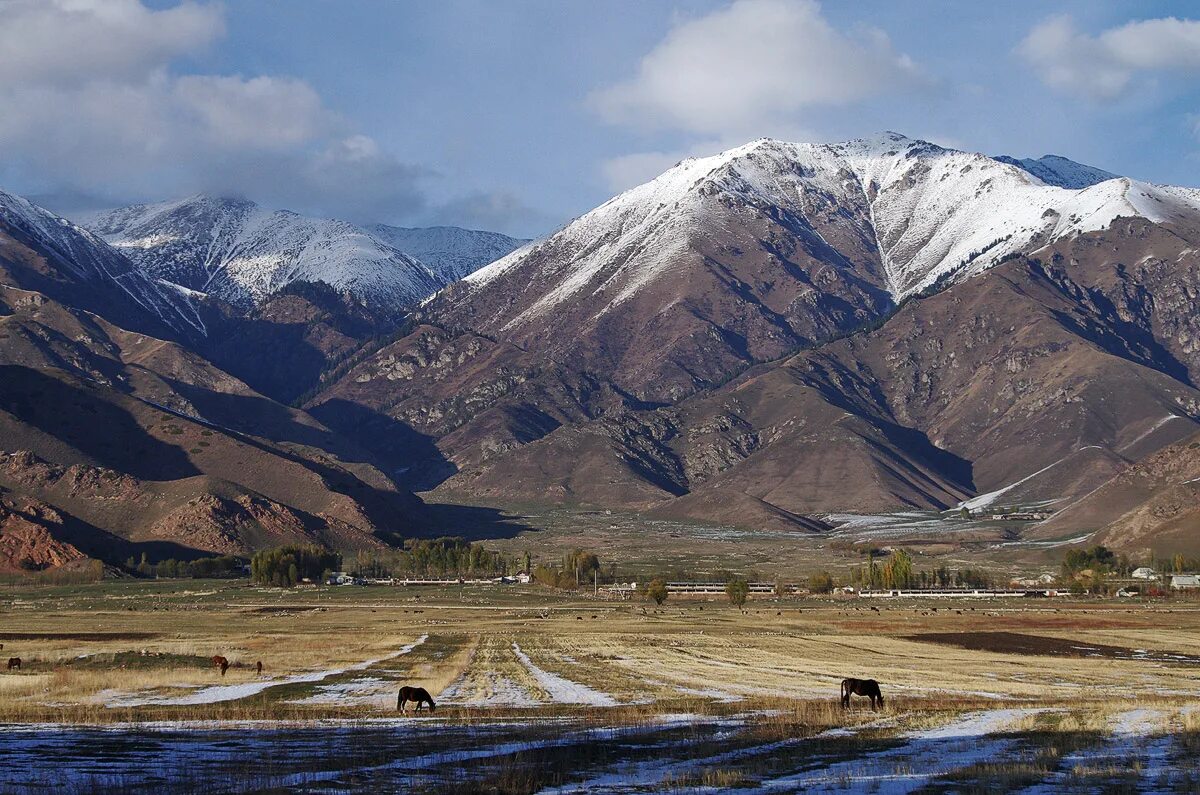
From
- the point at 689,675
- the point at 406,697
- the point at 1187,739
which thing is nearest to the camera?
the point at 1187,739

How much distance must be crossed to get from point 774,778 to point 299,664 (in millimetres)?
49049

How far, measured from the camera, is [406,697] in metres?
51.0

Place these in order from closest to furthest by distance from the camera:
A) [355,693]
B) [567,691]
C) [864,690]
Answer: [864,690] → [355,693] → [567,691]

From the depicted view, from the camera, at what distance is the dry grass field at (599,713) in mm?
34656

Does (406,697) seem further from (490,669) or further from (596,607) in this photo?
(596,607)

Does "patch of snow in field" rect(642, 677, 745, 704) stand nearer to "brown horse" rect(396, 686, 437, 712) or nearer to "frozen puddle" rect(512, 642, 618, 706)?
"frozen puddle" rect(512, 642, 618, 706)

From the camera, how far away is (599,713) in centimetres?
5072

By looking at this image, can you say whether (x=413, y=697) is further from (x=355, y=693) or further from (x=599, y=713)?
(x=355, y=693)

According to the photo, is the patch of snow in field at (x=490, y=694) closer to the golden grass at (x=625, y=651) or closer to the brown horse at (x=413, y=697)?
the golden grass at (x=625, y=651)

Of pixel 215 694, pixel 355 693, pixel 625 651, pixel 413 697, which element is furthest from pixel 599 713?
pixel 625 651

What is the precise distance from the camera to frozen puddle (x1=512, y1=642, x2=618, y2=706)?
5650 centimetres

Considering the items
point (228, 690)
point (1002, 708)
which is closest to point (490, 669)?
point (228, 690)

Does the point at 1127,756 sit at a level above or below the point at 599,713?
above

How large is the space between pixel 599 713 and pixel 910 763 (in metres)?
16.6
